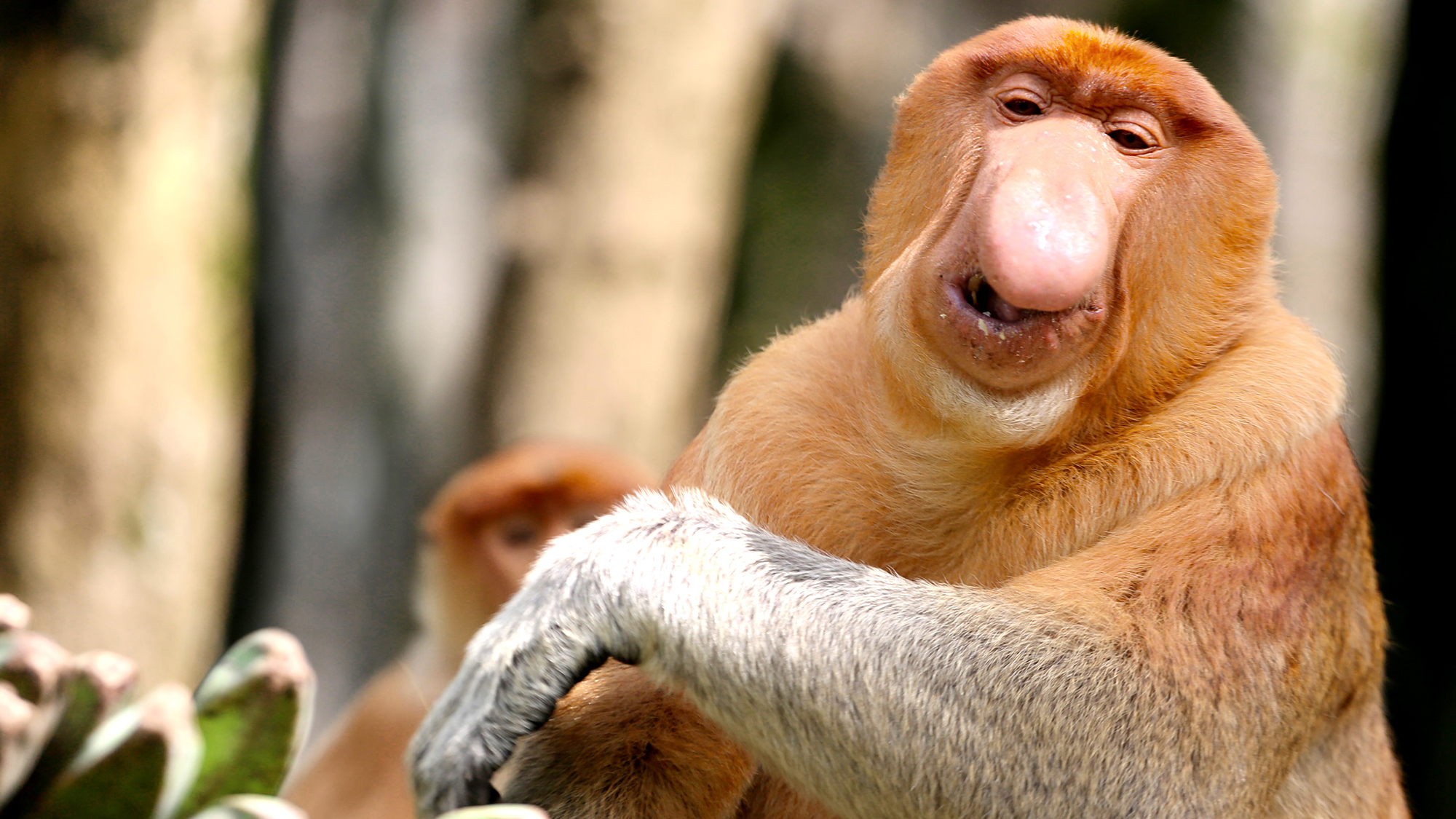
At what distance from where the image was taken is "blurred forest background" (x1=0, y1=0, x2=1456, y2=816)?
6285 millimetres

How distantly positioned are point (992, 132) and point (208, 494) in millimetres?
6197

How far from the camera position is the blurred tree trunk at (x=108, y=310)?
6.07 meters

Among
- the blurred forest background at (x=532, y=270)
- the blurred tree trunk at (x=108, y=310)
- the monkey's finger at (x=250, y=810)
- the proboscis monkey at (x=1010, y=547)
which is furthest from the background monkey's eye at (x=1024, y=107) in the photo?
the blurred tree trunk at (x=108, y=310)

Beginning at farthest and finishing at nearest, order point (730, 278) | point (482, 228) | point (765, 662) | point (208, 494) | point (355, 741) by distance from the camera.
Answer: point (482, 228)
point (730, 278)
point (208, 494)
point (355, 741)
point (765, 662)

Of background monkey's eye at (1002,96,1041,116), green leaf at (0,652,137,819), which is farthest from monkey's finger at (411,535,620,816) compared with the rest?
background monkey's eye at (1002,96,1041,116)

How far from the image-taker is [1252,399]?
2527mm

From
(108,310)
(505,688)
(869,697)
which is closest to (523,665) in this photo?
(505,688)

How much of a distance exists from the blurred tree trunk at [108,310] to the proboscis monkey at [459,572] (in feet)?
4.06

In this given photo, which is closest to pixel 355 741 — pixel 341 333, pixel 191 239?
pixel 191 239

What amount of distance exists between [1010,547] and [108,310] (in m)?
5.21

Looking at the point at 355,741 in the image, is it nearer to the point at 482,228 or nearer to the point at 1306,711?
the point at 1306,711

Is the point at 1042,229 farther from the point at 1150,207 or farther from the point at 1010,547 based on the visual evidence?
the point at 1010,547

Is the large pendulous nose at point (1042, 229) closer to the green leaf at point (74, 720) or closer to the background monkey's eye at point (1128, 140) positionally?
the background monkey's eye at point (1128, 140)

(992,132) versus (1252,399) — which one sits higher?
(992,132)
